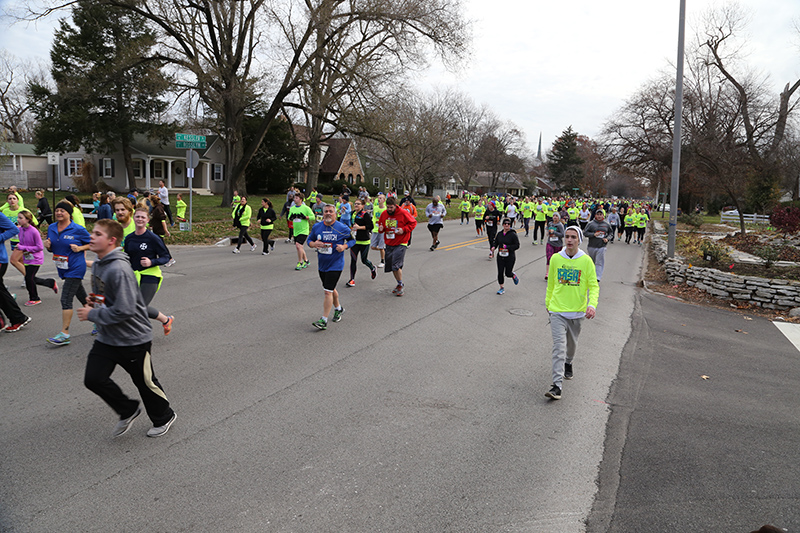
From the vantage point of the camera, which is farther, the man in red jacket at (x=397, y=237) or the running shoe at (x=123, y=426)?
the man in red jacket at (x=397, y=237)

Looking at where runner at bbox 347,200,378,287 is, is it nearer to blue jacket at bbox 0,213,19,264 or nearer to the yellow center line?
blue jacket at bbox 0,213,19,264

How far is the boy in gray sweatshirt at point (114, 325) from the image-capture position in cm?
405

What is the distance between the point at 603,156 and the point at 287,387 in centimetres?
4927

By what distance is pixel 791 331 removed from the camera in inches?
368

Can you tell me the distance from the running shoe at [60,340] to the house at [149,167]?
124ft

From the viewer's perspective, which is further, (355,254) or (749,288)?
(355,254)

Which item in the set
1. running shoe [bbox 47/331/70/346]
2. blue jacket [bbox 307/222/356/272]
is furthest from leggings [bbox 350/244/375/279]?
running shoe [bbox 47/331/70/346]

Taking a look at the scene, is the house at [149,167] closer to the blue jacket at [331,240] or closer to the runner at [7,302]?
the runner at [7,302]

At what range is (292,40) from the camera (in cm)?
3017

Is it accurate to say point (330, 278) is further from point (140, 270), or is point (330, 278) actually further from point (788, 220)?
point (788, 220)

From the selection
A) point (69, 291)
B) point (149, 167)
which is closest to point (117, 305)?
point (69, 291)

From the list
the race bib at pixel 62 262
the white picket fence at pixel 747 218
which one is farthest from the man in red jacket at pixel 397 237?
the white picket fence at pixel 747 218

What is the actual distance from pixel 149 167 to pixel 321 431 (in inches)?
1721

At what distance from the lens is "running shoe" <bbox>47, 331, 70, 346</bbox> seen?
661 centimetres
